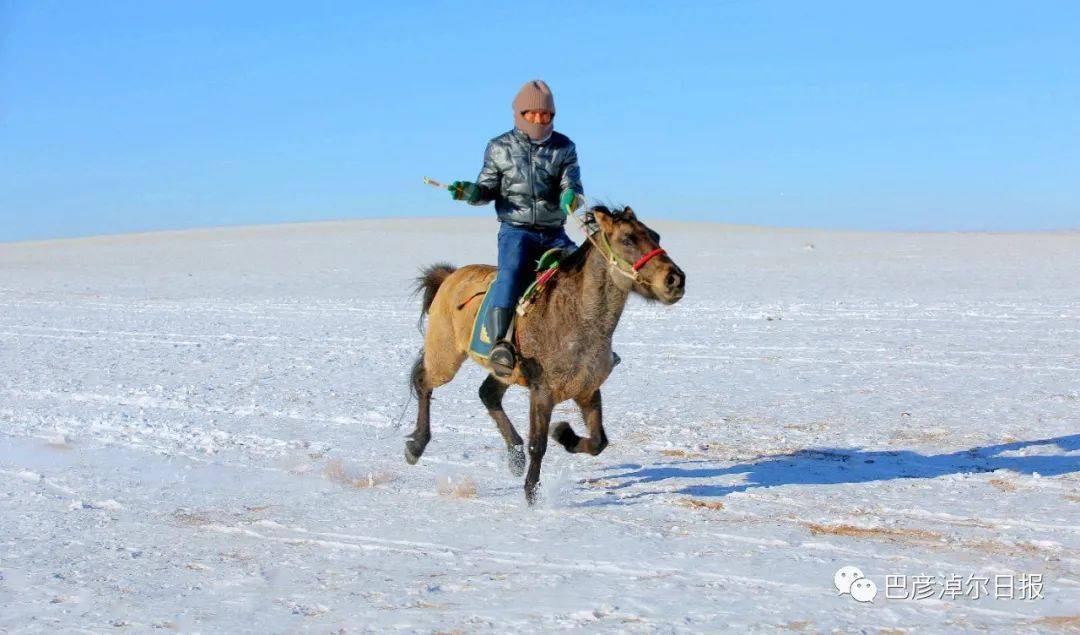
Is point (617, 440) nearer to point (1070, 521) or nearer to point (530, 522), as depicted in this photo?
point (530, 522)

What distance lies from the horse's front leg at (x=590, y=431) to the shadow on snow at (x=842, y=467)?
36 centimetres

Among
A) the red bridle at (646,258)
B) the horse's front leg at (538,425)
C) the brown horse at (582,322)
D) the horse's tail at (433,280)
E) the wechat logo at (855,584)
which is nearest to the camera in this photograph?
the wechat logo at (855,584)

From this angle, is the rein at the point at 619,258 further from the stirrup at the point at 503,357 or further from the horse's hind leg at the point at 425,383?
the horse's hind leg at the point at 425,383

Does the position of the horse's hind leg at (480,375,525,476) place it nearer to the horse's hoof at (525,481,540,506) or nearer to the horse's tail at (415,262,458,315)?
the horse's hoof at (525,481,540,506)

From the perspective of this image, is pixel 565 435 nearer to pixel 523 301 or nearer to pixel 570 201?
pixel 523 301

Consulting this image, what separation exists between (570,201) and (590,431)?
159 cm

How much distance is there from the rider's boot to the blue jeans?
55mm

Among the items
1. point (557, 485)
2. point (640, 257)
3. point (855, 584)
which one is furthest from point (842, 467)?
point (855, 584)

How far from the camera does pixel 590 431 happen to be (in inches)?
281

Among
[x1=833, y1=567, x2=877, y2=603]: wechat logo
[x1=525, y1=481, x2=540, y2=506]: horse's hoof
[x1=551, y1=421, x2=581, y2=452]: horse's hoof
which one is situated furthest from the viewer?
[x1=551, y1=421, x2=581, y2=452]: horse's hoof

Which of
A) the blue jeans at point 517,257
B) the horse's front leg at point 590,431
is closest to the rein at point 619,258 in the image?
the blue jeans at point 517,257

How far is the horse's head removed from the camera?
6.12m

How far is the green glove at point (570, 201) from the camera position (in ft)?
22.0

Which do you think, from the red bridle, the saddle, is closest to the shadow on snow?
the saddle
